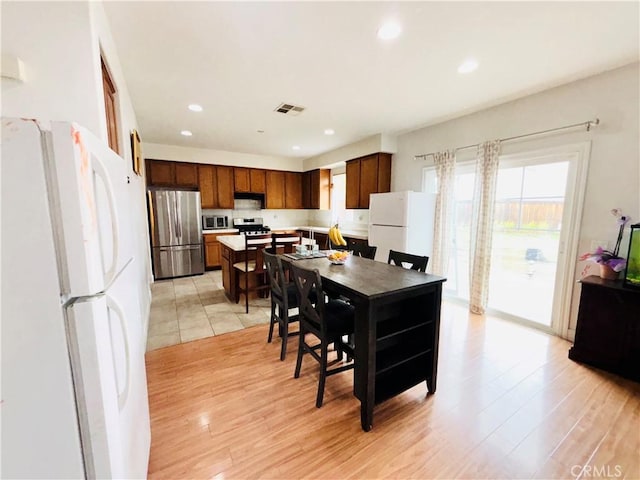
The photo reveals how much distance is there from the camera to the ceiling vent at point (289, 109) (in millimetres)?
3238

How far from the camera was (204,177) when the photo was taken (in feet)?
18.6

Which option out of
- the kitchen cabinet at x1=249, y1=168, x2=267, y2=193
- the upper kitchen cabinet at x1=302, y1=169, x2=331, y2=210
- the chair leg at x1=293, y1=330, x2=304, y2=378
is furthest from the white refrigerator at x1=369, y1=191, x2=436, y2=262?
the kitchen cabinet at x1=249, y1=168, x2=267, y2=193

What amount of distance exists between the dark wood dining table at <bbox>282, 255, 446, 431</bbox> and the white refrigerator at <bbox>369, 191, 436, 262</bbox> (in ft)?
5.45

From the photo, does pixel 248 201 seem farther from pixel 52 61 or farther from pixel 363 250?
pixel 52 61

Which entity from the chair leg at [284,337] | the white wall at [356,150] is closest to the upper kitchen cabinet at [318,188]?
the white wall at [356,150]

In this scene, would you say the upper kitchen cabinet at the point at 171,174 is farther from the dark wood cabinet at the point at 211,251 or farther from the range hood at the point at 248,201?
the dark wood cabinet at the point at 211,251

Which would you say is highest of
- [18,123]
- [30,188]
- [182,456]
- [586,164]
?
[586,164]


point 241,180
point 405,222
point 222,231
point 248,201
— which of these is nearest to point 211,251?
point 222,231

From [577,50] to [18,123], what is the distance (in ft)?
10.9

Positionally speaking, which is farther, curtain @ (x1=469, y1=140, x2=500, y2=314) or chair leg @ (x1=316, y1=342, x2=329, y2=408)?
curtain @ (x1=469, y1=140, x2=500, y2=314)

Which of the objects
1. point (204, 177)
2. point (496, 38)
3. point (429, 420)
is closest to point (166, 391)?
point (429, 420)

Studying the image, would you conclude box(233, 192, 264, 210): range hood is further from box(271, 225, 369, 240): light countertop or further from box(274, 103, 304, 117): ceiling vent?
box(274, 103, 304, 117): ceiling vent

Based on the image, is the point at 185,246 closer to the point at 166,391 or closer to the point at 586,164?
the point at 166,391

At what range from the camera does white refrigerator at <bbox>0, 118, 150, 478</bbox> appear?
0.65 meters
